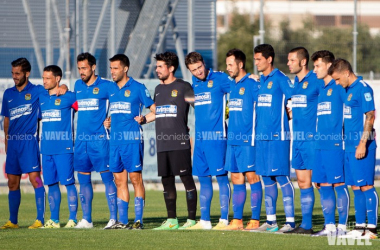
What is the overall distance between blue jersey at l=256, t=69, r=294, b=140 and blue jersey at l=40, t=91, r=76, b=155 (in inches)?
112

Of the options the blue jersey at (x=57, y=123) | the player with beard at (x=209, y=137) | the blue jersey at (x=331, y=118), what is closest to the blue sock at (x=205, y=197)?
the player with beard at (x=209, y=137)

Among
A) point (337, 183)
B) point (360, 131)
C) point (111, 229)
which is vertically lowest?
point (111, 229)

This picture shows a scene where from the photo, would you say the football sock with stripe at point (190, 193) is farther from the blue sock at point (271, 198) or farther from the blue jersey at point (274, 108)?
the blue jersey at point (274, 108)

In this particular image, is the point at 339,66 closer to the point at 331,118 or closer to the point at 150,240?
the point at 331,118

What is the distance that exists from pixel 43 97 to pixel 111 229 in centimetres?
233

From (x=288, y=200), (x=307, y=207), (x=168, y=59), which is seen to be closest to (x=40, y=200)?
(x=168, y=59)

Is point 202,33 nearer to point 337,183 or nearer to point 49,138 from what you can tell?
point 49,138

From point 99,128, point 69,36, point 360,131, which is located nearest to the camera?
point 360,131

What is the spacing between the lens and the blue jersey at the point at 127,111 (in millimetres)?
11406

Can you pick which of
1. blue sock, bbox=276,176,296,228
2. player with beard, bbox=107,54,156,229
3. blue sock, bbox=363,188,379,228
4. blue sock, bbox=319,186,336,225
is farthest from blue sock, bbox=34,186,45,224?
blue sock, bbox=363,188,379,228

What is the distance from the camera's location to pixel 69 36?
704 inches

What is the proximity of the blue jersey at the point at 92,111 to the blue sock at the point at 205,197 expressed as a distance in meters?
1.62

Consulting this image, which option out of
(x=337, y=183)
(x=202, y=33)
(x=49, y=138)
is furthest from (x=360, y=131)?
(x=202, y=33)

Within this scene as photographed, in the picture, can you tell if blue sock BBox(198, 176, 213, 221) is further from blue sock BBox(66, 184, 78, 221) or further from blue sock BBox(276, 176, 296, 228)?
blue sock BBox(66, 184, 78, 221)
